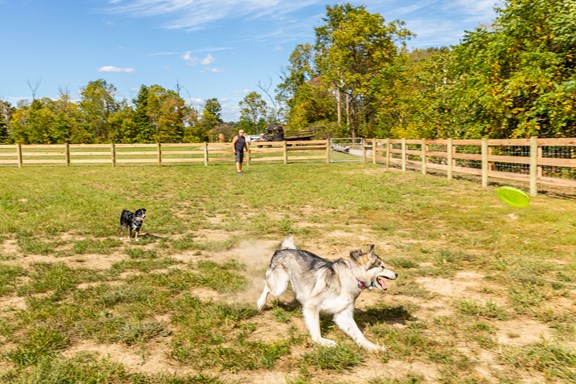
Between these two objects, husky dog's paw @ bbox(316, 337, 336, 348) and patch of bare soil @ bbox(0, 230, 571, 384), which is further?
husky dog's paw @ bbox(316, 337, 336, 348)

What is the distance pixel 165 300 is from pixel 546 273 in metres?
5.17

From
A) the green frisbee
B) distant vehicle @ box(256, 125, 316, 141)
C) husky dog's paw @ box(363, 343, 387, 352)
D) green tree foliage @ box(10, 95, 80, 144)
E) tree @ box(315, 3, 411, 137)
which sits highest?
tree @ box(315, 3, 411, 137)

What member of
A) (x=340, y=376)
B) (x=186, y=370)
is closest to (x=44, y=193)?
(x=186, y=370)

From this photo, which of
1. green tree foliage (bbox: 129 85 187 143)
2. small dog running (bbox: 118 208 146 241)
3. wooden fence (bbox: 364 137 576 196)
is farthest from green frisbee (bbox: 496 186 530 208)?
green tree foliage (bbox: 129 85 187 143)

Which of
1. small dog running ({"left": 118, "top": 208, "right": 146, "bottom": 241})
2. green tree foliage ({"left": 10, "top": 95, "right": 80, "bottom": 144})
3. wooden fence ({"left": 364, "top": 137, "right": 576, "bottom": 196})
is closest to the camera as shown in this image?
small dog running ({"left": 118, "top": 208, "right": 146, "bottom": 241})

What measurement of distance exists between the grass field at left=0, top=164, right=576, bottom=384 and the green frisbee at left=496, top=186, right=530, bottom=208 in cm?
35

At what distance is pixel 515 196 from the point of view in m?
9.25

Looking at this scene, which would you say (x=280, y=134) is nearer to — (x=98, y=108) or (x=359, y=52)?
(x=359, y=52)

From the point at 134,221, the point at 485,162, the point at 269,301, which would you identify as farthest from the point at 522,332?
the point at 485,162

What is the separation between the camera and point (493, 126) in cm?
1619

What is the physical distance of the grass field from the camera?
11.4ft

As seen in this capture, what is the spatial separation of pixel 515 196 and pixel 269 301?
690 cm

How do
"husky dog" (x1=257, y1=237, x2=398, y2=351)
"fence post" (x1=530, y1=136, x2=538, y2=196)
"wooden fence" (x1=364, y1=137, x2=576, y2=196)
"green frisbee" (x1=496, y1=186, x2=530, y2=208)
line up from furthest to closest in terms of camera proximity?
1. "fence post" (x1=530, y1=136, x2=538, y2=196)
2. "wooden fence" (x1=364, y1=137, x2=576, y2=196)
3. "green frisbee" (x1=496, y1=186, x2=530, y2=208)
4. "husky dog" (x1=257, y1=237, x2=398, y2=351)

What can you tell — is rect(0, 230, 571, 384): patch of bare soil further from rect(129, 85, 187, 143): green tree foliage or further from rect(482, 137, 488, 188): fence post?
rect(129, 85, 187, 143): green tree foliage
